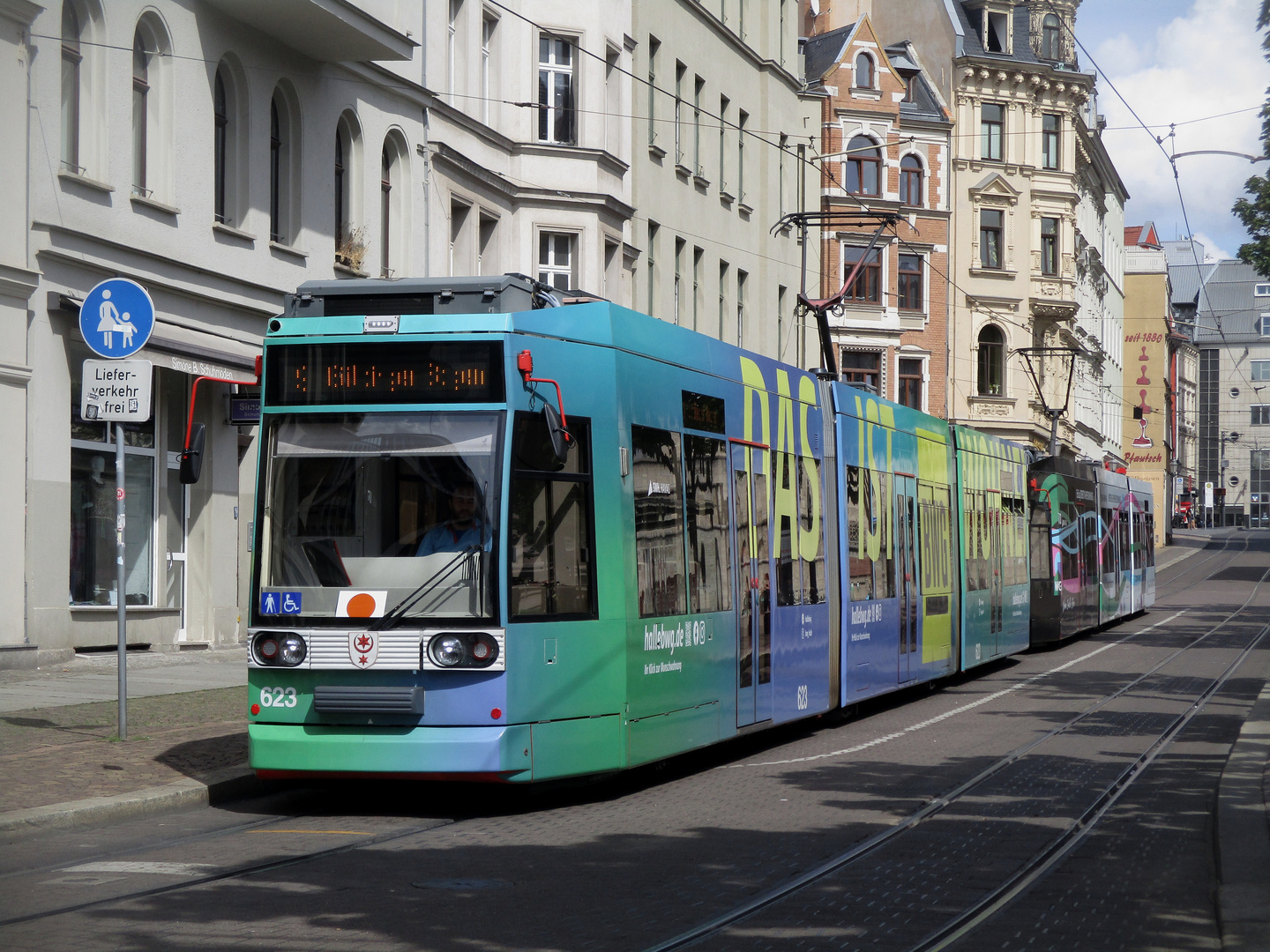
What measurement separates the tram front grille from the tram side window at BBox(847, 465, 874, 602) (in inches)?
Result: 267

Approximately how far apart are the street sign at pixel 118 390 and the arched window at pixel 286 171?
34.8 feet

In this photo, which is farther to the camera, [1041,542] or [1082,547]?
[1082,547]

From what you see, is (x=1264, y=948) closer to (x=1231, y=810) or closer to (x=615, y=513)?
(x=1231, y=810)

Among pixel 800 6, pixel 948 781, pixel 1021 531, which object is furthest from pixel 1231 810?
pixel 800 6

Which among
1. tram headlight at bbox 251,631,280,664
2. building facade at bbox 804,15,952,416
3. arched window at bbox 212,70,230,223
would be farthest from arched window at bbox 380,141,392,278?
building facade at bbox 804,15,952,416

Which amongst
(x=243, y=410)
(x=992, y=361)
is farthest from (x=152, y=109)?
(x=992, y=361)

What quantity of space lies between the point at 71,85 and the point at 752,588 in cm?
1014

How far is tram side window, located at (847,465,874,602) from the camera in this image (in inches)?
608

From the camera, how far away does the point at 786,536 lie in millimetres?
13492

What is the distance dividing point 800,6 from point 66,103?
4533 cm

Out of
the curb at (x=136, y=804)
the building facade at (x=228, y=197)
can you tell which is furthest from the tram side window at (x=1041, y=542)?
the curb at (x=136, y=804)

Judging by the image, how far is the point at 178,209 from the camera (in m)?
19.6

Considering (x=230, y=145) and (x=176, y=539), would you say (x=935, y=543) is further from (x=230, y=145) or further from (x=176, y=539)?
(x=230, y=145)

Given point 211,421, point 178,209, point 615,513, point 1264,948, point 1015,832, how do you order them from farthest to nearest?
point 211,421
point 178,209
point 615,513
point 1015,832
point 1264,948
